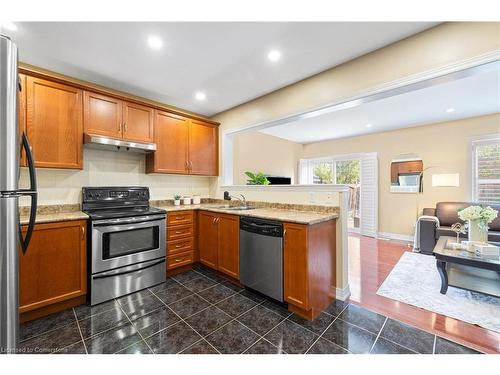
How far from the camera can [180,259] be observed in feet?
9.93

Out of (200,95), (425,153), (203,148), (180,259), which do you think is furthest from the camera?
(425,153)

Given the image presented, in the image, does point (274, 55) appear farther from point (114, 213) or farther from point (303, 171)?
point (303, 171)

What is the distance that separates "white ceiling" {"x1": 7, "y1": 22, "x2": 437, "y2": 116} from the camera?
183cm

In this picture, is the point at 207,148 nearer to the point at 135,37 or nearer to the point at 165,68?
the point at 165,68

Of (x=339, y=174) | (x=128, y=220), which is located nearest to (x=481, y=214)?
(x=339, y=174)

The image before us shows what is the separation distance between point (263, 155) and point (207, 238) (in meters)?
3.11

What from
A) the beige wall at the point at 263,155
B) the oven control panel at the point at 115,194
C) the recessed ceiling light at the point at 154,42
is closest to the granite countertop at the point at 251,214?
the oven control panel at the point at 115,194

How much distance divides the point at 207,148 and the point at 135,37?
2.01m

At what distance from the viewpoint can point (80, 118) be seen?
2.53 meters

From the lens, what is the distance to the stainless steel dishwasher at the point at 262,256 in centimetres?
218

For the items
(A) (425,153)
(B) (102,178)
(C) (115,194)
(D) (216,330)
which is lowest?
(D) (216,330)

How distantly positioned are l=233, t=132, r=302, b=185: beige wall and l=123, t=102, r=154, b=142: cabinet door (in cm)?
200

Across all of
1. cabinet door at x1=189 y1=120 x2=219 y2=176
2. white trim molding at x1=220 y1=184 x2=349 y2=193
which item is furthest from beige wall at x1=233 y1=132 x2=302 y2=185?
white trim molding at x1=220 y1=184 x2=349 y2=193
